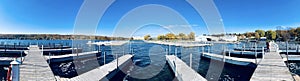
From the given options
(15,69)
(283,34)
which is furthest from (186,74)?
(283,34)

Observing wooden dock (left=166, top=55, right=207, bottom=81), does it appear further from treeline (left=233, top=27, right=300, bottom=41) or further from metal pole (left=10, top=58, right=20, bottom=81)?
treeline (left=233, top=27, right=300, bottom=41)

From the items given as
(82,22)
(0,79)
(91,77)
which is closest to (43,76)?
(91,77)

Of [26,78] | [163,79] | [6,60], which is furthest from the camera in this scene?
[6,60]

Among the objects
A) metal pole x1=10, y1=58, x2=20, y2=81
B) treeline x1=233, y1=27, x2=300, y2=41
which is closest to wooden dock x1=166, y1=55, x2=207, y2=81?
metal pole x1=10, y1=58, x2=20, y2=81

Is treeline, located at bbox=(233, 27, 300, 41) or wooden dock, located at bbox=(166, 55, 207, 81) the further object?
treeline, located at bbox=(233, 27, 300, 41)

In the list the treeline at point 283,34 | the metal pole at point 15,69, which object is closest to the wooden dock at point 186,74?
the metal pole at point 15,69

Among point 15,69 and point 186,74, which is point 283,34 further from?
point 15,69

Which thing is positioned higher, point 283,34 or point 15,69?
point 283,34

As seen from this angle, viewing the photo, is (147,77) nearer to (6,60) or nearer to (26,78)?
(26,78)

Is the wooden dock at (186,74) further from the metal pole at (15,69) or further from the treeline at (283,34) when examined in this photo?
the treeline at (283,34)

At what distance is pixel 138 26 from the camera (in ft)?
98.8

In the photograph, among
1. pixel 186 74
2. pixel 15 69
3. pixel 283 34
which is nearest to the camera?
pixel 15 69

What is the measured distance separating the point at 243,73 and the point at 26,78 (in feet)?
41.6

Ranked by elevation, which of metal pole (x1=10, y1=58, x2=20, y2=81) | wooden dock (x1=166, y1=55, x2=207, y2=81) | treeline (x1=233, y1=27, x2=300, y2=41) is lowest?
wooden dock (x1=166, y1=55, x2=207, y2=81)
